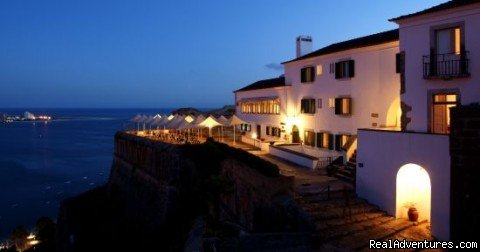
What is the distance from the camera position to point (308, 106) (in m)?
32.1

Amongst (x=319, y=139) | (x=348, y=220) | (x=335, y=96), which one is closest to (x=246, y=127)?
(x=319, y=139)

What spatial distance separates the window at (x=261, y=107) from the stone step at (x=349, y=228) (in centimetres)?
2046

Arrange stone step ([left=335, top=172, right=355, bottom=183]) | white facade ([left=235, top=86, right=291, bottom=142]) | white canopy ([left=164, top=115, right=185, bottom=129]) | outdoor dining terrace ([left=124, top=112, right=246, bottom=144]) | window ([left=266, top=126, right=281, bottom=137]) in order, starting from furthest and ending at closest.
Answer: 1. white canopy ([left=164, top=115, right=185, bottom=129])
2. window ([left=266, top=126, right=281, bottom=137])
3. outdoor dining terrace ([left=124, top=112, right=246, bottom=144])
4. white facade ([left=235, top=86, right=291, bottom=142])
5. stone step ([left=335, top=172, right=355, bottom=183])

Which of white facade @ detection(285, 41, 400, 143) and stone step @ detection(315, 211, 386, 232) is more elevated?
white facade @ detection(285, 41, 400, 143)

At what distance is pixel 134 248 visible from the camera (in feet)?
89.2

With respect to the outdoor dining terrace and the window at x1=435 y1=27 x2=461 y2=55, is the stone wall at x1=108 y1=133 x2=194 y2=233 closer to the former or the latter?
the outdoor dining terrace

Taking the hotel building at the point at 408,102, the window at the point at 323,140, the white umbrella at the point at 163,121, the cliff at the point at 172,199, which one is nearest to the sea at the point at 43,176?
the white umbrella at the point at 163,121

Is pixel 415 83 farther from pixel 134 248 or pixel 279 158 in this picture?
pixel 134 248

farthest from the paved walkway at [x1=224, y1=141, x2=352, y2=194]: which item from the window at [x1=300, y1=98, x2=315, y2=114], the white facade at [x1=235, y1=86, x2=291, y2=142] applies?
the white facade at [x1=235, y1=86, x2=291, y2=142]

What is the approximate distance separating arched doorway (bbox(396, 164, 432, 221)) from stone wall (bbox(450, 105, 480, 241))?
11.4 feet

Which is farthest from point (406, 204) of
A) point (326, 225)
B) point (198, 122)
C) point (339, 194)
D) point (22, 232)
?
point (22, 232)

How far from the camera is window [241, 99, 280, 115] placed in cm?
3716

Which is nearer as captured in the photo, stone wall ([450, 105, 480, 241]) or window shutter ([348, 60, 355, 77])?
stone wall ([450, 105, 480, 241])

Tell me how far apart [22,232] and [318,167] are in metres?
27.3
